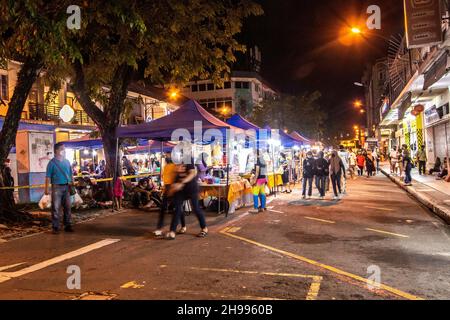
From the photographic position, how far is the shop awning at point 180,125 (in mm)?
11430

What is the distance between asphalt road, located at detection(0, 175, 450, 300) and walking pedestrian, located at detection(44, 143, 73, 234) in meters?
0.37

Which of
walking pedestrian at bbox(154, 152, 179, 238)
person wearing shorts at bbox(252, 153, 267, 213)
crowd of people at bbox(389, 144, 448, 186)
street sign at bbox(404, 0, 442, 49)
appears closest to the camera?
walking pedestrian at bbox(154, 152, 179, 238)

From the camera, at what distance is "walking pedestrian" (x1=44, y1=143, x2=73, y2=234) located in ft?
30.2

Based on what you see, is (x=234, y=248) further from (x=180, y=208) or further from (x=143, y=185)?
(x=143, y=185)

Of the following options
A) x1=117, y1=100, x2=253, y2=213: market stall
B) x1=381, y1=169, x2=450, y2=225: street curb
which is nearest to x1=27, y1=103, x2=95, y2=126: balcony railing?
x1=117, y1=100, x2=253, y2=213: market stall

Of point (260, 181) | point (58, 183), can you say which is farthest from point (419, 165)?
point (58, 183)

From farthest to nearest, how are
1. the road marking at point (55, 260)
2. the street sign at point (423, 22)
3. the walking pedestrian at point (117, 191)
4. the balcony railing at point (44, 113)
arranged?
1. the balcony railing at point (44, 113)
2. the street sign at point (423, 22)
3. the walking pedestrian at point (117, 191)
4. the road marking at point (55, 260)

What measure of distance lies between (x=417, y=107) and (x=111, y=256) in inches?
857

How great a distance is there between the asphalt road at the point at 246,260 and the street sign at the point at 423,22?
18.8 ft

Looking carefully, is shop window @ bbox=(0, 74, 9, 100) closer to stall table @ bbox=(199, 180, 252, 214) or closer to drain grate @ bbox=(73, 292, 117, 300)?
stall table @ bbox=(199, 180, 252, 214)

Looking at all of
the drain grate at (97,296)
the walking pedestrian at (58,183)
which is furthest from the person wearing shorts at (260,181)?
the drain grate at (97,296)

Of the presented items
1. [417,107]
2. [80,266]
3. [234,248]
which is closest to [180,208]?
[234,248]

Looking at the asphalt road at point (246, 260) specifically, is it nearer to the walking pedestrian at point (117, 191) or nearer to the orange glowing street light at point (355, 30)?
the walking pedestrian at point (117, 191)

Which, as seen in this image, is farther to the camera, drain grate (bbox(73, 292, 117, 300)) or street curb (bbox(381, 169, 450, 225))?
street curb (bbox(381, 169, 450, 225))
